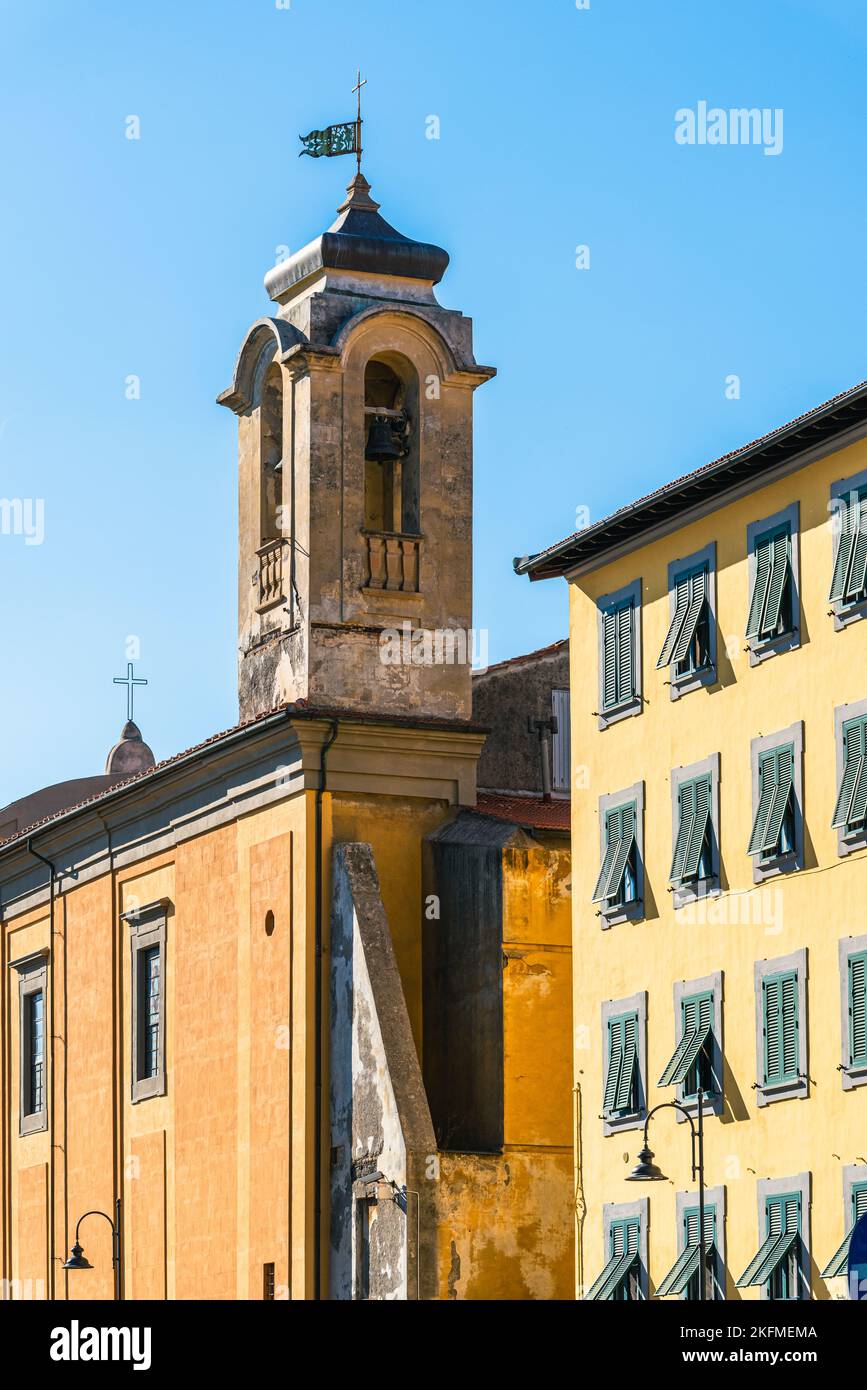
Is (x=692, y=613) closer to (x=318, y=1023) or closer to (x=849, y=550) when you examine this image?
(x=849, y=550)

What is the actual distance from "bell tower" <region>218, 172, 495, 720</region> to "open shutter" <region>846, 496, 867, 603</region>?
1102cm

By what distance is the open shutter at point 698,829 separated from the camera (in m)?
36.6

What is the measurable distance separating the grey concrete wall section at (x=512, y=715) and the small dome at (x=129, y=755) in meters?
23.9

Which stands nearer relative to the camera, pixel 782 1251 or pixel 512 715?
pixel 782 1251

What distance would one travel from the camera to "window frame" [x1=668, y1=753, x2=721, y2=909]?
3653 cm

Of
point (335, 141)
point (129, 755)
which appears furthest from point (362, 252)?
point (129, 755)

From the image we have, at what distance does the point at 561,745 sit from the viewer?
156ft

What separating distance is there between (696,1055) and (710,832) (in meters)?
2.56

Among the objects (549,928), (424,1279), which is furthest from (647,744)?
(424,1279)

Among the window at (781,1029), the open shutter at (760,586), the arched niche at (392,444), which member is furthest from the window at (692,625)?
the arched niche at (392,444)

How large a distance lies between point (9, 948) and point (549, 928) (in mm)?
16016

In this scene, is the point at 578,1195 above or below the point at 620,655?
below

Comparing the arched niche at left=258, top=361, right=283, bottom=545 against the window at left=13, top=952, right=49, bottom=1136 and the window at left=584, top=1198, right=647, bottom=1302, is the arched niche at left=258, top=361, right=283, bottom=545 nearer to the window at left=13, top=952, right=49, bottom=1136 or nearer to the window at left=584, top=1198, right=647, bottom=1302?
the window at left=13, top=952, right=49, bottom=1136

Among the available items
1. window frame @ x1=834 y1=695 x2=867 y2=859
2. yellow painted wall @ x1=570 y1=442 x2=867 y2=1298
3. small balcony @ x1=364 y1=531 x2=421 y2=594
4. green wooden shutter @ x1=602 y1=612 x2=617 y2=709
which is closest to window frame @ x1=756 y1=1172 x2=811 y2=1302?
yellow painted wall @ x1=570 y1=442 x2=867 y2=1298
